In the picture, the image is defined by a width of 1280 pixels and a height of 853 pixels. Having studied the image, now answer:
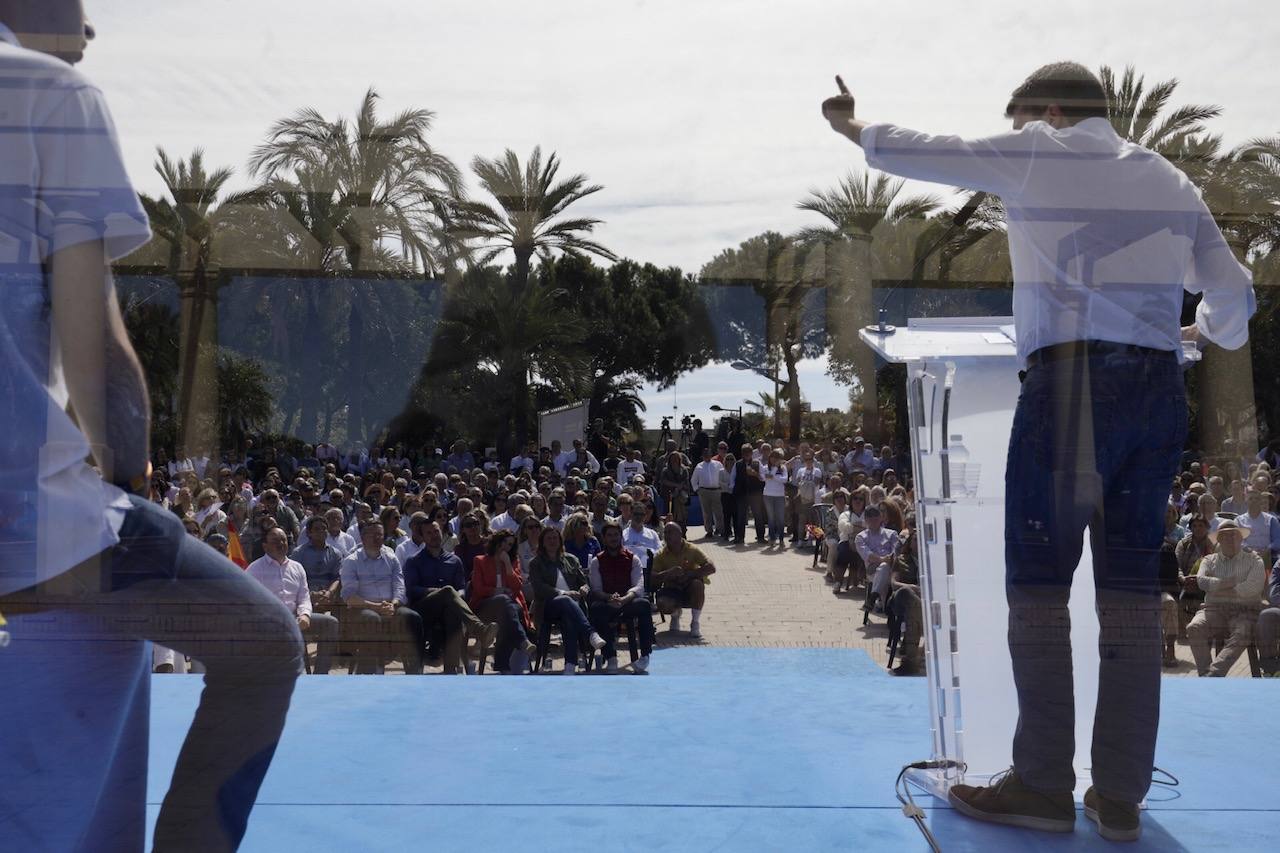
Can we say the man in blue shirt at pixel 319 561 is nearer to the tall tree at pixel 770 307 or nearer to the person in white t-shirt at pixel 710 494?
the tall tree at pixel 770 307

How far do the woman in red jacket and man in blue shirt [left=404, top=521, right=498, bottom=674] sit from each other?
2.5 inches

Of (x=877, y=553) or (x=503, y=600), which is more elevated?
(x=877, y=553)

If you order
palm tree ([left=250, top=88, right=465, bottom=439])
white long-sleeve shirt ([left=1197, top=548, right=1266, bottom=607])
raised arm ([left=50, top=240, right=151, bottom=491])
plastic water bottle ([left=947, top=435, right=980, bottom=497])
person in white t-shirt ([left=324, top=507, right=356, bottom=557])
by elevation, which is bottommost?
white long-sleeve shirt ([left=1197, top=548, right=1266, bottom=607])

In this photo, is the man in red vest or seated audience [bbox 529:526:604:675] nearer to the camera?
seated audience [bbox 529:526:604:675]

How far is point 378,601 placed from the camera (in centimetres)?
587

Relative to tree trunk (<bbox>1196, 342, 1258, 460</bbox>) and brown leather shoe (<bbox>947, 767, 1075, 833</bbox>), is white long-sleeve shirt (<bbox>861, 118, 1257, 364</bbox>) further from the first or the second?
tree trunk (<bbox>1196, 342, 1258, 460</bbox>)

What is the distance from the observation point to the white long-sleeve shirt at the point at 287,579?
481 cm

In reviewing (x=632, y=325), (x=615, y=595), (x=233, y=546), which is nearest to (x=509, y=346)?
(x=632, y=325)

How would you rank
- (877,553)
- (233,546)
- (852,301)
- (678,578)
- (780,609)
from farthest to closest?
(780,609), (678,578), (877,553), (233,546), (852,301)

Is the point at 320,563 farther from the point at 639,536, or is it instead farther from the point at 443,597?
the point at 639,536

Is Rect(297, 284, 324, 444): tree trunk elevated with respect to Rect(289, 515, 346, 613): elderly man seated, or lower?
elevated

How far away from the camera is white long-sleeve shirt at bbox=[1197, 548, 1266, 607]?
5.61 m

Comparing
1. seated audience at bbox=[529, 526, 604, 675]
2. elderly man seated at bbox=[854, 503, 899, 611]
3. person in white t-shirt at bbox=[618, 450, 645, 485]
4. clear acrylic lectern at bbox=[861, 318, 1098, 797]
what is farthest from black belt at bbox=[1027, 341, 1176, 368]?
person in white t-shirt at bbox=[618, 450, 645, 485]

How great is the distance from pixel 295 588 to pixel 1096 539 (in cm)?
411
